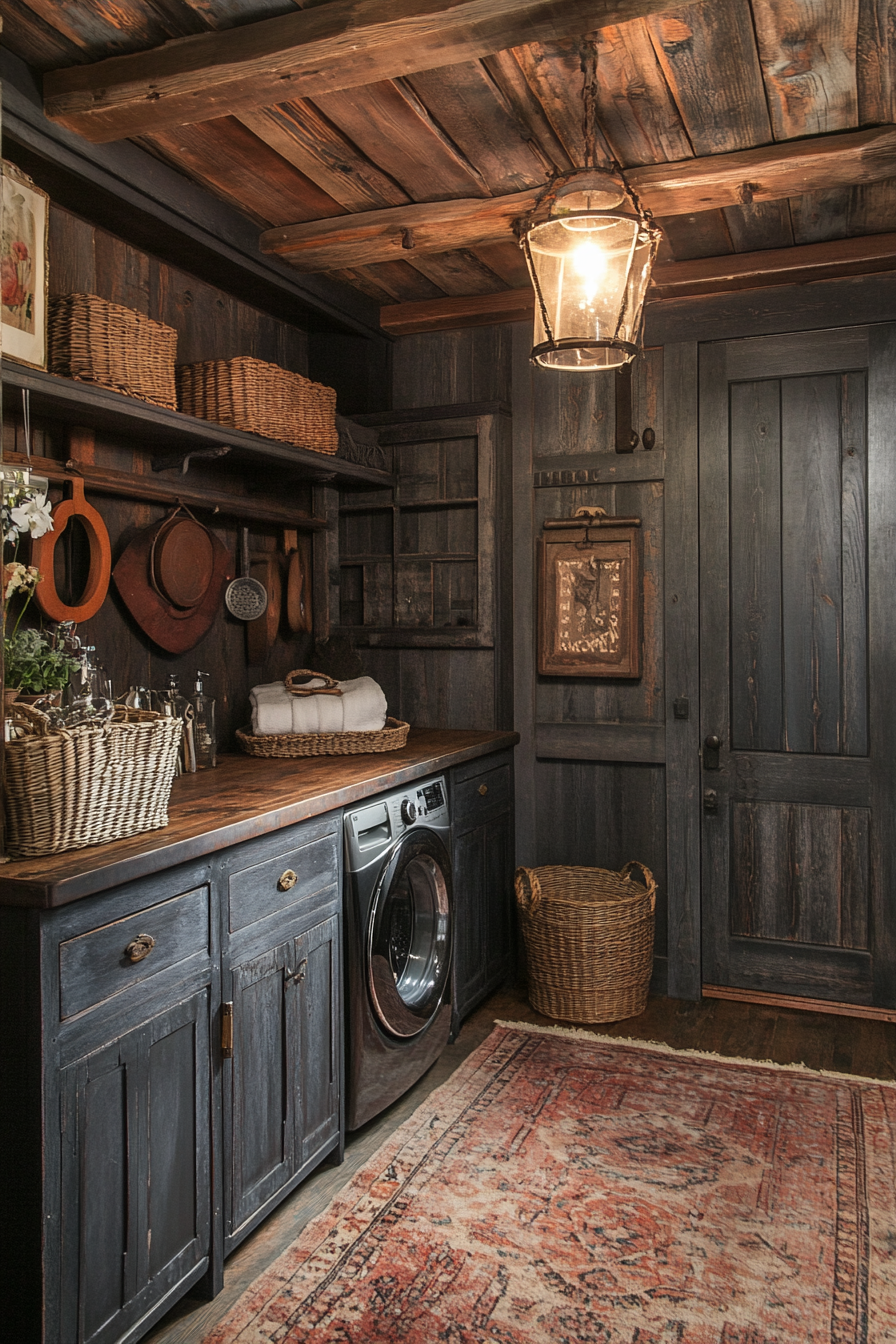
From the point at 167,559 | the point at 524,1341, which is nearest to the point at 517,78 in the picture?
the point at 167,559

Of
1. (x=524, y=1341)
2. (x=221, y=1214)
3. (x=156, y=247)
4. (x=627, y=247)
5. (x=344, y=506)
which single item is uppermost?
(x=156, y=247)

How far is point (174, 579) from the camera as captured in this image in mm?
2852

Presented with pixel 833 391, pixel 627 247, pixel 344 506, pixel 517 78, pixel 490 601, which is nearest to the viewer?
pixel 627 247

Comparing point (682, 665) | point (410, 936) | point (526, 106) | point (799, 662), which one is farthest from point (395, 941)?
point (526, 106)

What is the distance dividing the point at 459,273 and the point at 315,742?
1.76 m

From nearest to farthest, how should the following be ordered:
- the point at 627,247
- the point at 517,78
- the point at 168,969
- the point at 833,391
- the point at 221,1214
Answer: the point at 168,969 → the point at 221,1214 → the point at 627,247 → the point at 517,78 → the point at 833,391

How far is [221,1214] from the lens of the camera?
1.93 meters

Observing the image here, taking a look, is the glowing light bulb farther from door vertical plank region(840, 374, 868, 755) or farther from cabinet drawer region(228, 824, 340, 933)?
door vertical plank region(840, 374, 868, 755)

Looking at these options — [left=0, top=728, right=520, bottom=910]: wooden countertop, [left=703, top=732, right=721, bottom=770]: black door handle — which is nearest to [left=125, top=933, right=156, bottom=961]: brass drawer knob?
[left=0, top=728, right=520, bottom=910]: wooden countertop

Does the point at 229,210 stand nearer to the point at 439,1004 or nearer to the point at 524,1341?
the point at 439,1004

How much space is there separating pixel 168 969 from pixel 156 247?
6.85ft

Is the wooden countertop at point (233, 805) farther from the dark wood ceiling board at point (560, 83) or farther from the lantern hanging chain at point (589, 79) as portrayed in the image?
the dark wood ceiling board at point (560, 83)

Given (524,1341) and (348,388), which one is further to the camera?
(348,388)

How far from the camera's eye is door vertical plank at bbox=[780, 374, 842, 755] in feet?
11.0
